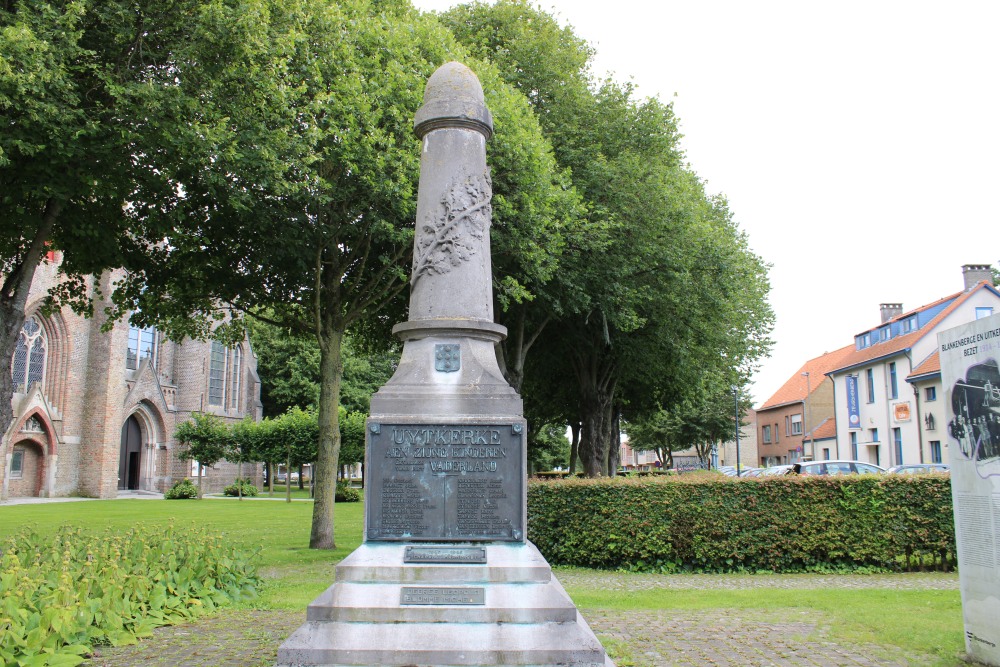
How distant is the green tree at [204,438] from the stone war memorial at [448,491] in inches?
1407

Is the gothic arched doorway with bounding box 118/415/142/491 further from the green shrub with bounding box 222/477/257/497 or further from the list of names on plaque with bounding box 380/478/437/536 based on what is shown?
the list of names on plaque with bounding box 380/478/437/536

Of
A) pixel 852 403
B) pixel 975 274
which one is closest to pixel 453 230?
pixel 975 274

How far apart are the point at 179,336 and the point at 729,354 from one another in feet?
59.5

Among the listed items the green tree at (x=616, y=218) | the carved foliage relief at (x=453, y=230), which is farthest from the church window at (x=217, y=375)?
the carved foliage relief at (x=453, y=230)

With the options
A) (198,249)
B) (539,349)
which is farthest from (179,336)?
(539,349)

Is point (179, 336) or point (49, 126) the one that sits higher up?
point (49, 126)

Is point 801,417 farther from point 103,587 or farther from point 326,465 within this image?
point 103,587

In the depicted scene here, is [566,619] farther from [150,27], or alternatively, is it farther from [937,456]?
[937,456]

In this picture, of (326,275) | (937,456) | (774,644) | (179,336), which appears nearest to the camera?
(774,644)

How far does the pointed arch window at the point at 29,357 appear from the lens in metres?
36.3

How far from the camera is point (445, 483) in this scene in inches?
245

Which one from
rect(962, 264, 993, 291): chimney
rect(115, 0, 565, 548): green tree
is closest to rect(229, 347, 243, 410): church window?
rect(115, 0, 565, 548): green tree

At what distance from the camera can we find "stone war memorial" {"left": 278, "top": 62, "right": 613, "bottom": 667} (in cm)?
549

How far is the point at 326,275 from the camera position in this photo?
54.5 ft
